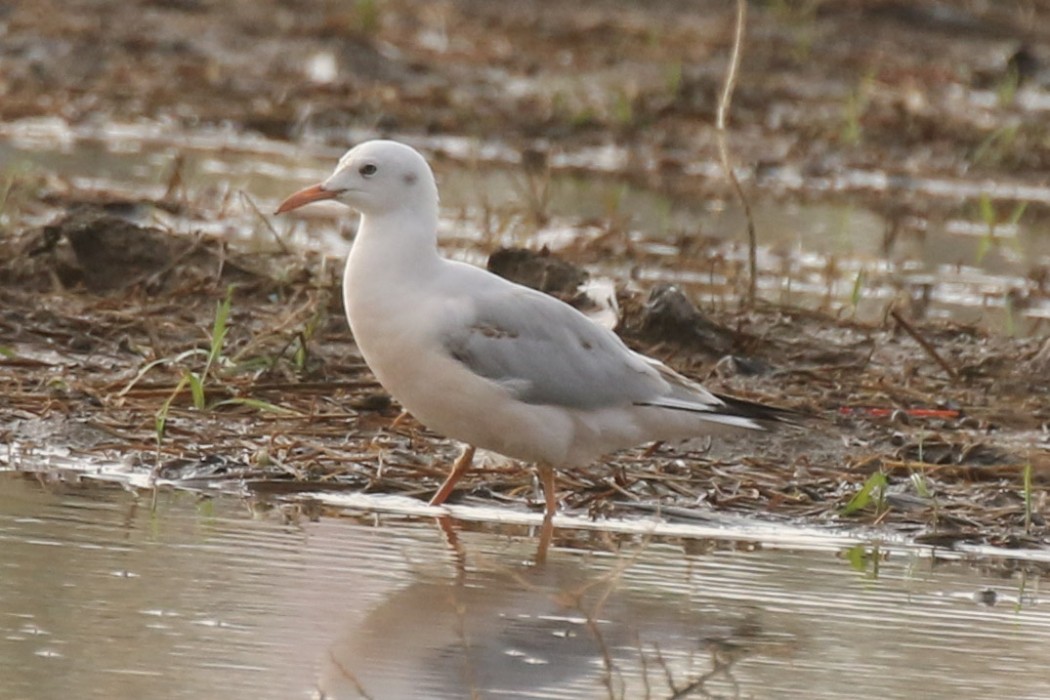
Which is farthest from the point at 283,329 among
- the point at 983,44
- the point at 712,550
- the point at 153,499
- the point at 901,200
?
the point at 983,44

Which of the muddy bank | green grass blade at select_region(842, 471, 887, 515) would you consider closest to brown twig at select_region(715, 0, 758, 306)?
the muddy bank

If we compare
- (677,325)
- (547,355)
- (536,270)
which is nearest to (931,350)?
(677,325)

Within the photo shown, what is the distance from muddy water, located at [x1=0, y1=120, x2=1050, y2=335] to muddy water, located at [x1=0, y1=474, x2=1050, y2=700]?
12.2ft

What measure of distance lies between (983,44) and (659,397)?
56.0 feet

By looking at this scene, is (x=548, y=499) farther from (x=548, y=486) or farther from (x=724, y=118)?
(x=724, y=118)

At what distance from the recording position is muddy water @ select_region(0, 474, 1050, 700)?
480 cm

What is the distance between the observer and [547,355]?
679 cm

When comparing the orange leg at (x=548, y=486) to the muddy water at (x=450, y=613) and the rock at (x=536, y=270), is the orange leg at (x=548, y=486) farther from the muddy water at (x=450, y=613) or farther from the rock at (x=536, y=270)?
the rock at (x=536, y=270)

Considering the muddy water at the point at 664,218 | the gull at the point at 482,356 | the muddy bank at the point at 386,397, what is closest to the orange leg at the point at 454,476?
the gull at the point at 482,356

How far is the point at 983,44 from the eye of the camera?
23125mm

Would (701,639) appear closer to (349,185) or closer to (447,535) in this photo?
(447,535)

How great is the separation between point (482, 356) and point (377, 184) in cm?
66

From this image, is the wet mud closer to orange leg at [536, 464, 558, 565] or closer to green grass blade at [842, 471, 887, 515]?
green grass blade at [842, 471, 887, 515]

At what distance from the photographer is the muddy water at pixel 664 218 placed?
1096cm
